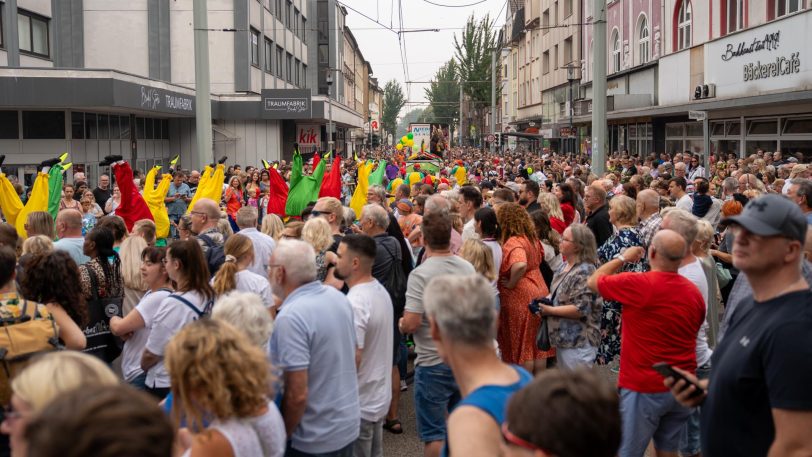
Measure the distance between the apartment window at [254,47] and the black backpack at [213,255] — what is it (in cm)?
3411

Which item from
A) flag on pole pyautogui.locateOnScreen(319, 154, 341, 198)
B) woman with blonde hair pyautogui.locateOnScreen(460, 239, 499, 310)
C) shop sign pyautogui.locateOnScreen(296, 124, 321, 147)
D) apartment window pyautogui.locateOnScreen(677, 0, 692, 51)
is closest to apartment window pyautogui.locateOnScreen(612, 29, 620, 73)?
apartment window pyautogui.locateOnScreen(677, 0, 692, 51)

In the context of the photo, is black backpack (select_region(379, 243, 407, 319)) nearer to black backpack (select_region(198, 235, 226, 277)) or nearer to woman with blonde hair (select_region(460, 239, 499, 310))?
woman with blonde hair (select_region(460, 239, 499, 310))

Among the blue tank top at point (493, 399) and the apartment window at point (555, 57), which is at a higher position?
the apartment window at point (555, 57)

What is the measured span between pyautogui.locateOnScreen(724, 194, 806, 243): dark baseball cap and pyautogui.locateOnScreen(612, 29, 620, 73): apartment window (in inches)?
1405

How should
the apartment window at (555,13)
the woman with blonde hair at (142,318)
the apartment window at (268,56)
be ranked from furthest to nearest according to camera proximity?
the apartment window at (555,13) → the apartment window at (268,56) → the woman with blonde hair at (142,318)

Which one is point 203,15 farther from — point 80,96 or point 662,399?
point 662,399

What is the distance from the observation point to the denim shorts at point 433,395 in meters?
5.51

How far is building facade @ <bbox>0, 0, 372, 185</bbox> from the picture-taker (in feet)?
72.7

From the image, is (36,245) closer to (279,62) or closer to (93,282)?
(93,282)

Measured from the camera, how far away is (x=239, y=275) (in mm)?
5797

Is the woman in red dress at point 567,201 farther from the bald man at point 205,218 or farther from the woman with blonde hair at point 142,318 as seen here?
the woman with blonde hair at point 142,318

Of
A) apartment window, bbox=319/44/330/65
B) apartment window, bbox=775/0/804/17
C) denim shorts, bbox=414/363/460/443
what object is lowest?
A: denim shorts, bbox=414/363/460/443

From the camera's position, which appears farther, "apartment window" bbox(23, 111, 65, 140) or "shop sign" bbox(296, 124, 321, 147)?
"shop sign" bbox(296, 124, 321, 147)

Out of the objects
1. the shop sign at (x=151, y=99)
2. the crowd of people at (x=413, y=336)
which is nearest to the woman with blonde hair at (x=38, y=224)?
the crowd of people at (x=413, y=336)
